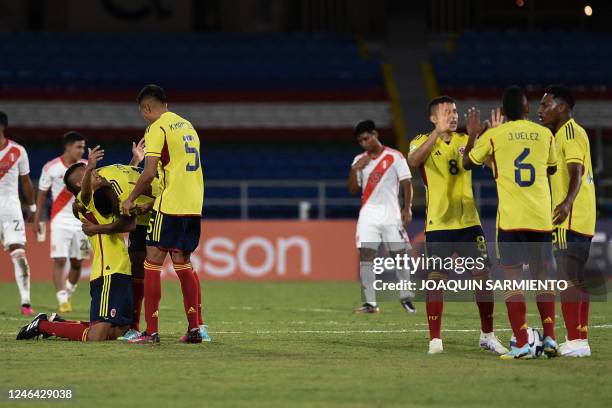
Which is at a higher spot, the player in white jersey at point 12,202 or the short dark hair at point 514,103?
the short dark hair at point 514,103

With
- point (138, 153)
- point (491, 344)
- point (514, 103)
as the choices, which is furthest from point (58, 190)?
point (514, 103)

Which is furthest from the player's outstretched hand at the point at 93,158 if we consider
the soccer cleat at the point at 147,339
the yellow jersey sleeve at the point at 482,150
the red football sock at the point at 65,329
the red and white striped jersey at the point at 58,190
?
the red and white striped jersey at the point at 58,190

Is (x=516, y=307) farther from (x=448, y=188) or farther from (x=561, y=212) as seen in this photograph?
(x=448, y=188)

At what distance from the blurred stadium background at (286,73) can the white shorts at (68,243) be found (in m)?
8.36

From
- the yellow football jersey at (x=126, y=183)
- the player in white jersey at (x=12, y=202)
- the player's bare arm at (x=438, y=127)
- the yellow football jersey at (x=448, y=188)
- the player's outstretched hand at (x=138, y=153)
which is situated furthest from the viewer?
the player in white jersey at (x=12, y=202)

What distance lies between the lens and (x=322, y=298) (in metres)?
17.7

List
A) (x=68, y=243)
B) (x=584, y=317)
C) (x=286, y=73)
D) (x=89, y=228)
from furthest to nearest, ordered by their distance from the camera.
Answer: (x=286, y=73) → (x=68, y=243) → (x=89, y=228) → (x=584, y=317)

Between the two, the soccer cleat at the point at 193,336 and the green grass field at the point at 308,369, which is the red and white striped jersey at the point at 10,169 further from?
the soccer cleat at the point at 193,336

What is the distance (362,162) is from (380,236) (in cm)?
105

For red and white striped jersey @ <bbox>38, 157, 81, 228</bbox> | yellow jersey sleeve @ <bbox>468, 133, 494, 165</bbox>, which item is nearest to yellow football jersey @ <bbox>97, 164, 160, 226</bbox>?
yellow jersey sleeve @ <bbox>468, 133, 494, 165</bbox>

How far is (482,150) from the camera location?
952cm

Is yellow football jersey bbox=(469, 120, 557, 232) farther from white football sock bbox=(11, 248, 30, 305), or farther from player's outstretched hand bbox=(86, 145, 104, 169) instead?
white football sock bbox=(11, 248, 30, 305)

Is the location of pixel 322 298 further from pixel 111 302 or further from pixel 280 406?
pixel 280 406

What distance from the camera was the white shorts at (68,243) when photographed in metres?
15.4
